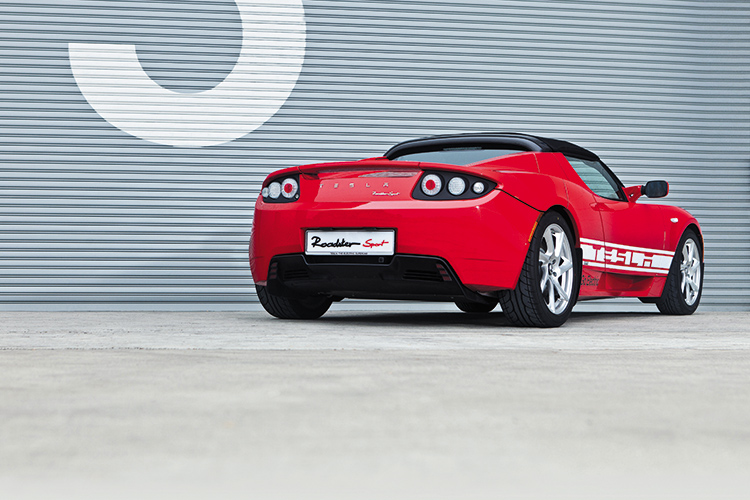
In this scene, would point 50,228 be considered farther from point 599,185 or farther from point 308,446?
point 308,446

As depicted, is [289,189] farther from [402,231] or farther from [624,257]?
[624,257]

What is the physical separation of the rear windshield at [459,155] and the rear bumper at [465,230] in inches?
24.6

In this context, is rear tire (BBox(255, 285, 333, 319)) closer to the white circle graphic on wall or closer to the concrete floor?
the concrete floor

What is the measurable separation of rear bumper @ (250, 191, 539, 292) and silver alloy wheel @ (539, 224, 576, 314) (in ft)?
0.85

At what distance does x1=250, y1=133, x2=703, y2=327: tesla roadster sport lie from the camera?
14.5 ft

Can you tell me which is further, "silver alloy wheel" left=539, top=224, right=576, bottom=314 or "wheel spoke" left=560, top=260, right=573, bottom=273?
"wheel spoke" left=560, top=260, right=573, bottom=273

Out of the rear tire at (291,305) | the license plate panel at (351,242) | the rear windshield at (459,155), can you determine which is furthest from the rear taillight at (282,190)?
the rear windshield at (459,155)

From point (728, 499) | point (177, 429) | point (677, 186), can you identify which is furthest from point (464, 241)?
point (677, 186)

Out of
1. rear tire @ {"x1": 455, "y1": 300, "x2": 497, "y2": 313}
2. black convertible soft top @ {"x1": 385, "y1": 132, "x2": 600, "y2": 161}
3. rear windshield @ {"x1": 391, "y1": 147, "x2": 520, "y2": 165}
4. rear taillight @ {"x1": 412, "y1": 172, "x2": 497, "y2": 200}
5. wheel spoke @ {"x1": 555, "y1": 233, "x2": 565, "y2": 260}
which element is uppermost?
black convertible soft top @ {"x1": 385, "y1": 132, "x2": 600, "y2": 161}

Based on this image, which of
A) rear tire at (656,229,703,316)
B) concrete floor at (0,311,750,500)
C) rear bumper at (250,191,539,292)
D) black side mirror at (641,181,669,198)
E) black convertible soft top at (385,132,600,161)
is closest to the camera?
concrete floor at (0,311,750,500)

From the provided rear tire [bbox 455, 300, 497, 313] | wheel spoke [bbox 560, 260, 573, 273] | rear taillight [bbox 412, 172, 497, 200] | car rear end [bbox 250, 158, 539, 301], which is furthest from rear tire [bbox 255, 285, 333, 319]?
wheel spoke [bbox 560, 260, 573, 273]

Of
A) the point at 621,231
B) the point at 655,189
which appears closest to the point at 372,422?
the point at 621,231

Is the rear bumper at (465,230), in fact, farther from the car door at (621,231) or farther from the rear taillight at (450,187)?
the car door at (621,231)

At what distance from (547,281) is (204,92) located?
14.0 feet
